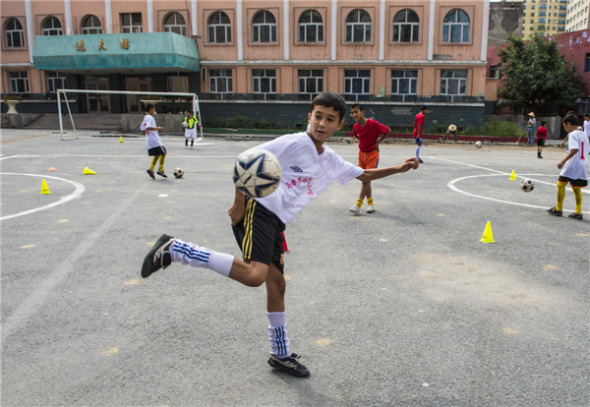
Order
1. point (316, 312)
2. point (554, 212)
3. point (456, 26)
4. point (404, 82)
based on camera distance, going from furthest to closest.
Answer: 1. point (404, 82)
2. point (456, 26)
3. point (554, 212)
4. point (316, 312)

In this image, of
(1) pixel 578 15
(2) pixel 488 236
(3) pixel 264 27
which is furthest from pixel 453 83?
(1) pixel 578 15

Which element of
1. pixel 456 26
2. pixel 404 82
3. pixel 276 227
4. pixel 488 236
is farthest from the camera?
pixel 404 82

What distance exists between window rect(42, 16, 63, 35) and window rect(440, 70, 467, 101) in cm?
3017

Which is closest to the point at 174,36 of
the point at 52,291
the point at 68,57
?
the point at 68,57

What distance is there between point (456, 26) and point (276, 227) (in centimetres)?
3648

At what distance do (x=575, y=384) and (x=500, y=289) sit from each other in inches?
73.3

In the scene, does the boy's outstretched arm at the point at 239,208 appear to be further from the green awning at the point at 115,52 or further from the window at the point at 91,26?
the window at the point at 91,26

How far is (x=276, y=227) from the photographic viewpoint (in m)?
3.30

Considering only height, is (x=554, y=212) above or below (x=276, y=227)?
below

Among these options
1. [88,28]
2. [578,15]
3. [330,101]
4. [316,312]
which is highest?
[578,15]

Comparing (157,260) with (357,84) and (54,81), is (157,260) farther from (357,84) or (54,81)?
(54,81)

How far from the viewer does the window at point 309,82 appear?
36.6m

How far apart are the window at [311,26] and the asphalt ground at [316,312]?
29813mm

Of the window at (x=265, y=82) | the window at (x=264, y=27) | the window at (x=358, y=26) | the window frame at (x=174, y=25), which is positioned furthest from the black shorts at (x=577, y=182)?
the window frame at (x=174, y=25)
